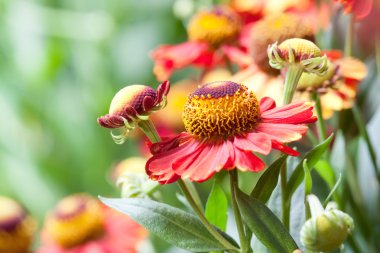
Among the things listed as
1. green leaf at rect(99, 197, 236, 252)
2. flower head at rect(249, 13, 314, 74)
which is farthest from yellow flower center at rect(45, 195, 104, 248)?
green leaf at rect(99, 197, 236, 252)

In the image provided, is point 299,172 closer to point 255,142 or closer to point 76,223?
point 255,142

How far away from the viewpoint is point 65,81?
1386 mm

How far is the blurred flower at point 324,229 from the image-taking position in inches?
13.1

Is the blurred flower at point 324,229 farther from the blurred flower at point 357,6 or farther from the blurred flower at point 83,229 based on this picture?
the blurred flower at point 83,229

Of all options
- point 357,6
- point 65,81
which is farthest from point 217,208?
point 65,81

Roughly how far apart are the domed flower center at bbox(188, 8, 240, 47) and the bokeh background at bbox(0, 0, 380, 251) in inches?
16.6

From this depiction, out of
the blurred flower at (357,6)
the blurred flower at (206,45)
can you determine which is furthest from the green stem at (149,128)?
the blurred flower at (206,45)

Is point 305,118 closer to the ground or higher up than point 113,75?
higher up

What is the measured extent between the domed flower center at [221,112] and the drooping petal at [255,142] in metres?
0.01

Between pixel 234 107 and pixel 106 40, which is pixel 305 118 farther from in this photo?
pixel 106 40

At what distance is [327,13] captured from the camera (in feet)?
2.20

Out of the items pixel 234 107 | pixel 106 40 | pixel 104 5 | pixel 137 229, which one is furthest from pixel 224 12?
pixel 104 5

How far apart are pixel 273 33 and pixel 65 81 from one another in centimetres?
88

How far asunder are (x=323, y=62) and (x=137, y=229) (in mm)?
473
